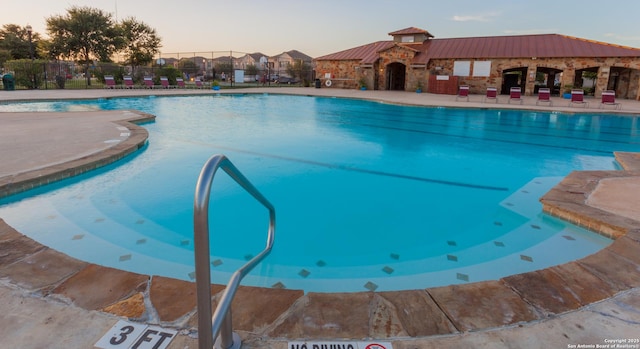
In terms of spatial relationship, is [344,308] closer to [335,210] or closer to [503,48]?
[335,210]

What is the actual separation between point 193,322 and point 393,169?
5624mm

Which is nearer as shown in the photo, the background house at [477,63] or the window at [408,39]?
the background house at [477,63]

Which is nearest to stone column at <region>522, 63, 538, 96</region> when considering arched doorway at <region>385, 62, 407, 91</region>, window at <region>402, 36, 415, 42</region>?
window at <region>402, 36, 415, 42</region>

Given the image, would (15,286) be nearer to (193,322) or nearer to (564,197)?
(193,322)

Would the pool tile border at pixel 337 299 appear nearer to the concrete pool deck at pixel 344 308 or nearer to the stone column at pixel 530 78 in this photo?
the concrete pool deck at pixel 344 308

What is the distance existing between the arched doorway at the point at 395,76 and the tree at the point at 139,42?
880 inches

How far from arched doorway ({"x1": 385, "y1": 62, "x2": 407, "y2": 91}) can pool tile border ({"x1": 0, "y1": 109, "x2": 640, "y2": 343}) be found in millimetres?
27057

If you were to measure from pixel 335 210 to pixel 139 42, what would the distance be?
35583 millimetres

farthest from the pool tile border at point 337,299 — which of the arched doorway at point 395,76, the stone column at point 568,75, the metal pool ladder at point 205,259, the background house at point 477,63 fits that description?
the arched doorway at point 395,76

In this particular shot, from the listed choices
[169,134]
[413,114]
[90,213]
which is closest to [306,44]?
[413,114]

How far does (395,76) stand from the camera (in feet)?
96.4

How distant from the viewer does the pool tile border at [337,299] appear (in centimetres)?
201

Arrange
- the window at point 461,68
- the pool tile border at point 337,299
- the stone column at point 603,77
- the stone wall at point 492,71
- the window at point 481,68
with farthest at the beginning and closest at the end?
1. the window at point 461,68
2. the window at point 481,68
3. the stone wall at point 492,71
4. the stone column at point 603,77
5. the pool tile border at point 337,299

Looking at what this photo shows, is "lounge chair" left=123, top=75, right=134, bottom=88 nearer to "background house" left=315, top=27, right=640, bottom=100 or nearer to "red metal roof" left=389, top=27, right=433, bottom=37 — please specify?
"background house" left=315, top=27, right=640, bottom=100
